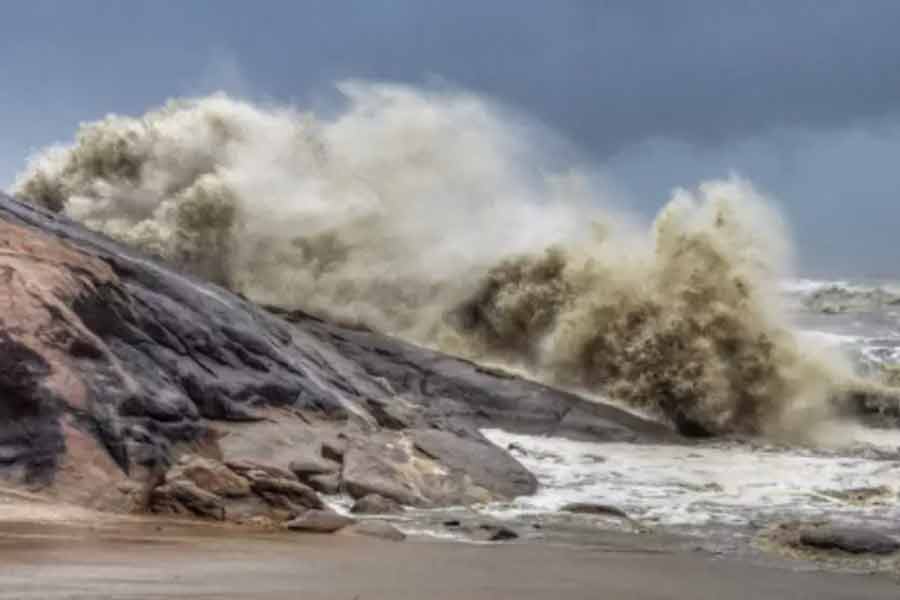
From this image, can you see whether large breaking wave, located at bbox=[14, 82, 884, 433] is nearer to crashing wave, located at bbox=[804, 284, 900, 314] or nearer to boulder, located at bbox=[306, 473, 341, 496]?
boulder, located at bbox=[306, 473, 341, 496]

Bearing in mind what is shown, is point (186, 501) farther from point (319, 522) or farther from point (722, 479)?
point (722, 479)

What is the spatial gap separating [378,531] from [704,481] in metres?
4.70

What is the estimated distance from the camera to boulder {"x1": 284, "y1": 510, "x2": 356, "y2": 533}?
283 inches

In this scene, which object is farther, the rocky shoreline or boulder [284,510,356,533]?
the rocky shoreline

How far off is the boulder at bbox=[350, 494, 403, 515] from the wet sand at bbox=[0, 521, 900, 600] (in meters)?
1.24

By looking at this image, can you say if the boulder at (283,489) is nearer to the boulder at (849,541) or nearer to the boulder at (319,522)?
the boulder at (319,522)

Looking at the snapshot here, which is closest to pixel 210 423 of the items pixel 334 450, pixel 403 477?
pixel 334 450

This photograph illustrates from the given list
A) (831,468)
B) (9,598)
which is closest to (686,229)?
(831,468)

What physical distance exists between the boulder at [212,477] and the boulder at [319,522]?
54 centimetres

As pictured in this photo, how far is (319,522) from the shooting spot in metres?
7.25

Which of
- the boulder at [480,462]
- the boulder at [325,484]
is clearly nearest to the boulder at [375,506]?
the boulder at [325,484]

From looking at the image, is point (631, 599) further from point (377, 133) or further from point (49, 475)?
point (377, 133)

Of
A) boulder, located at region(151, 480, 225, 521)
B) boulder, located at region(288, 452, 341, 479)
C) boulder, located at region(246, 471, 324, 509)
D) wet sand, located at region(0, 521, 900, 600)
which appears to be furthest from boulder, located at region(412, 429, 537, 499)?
boulder, located at region(151, 480, 225, 521)

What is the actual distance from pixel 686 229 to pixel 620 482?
678 centimetres
